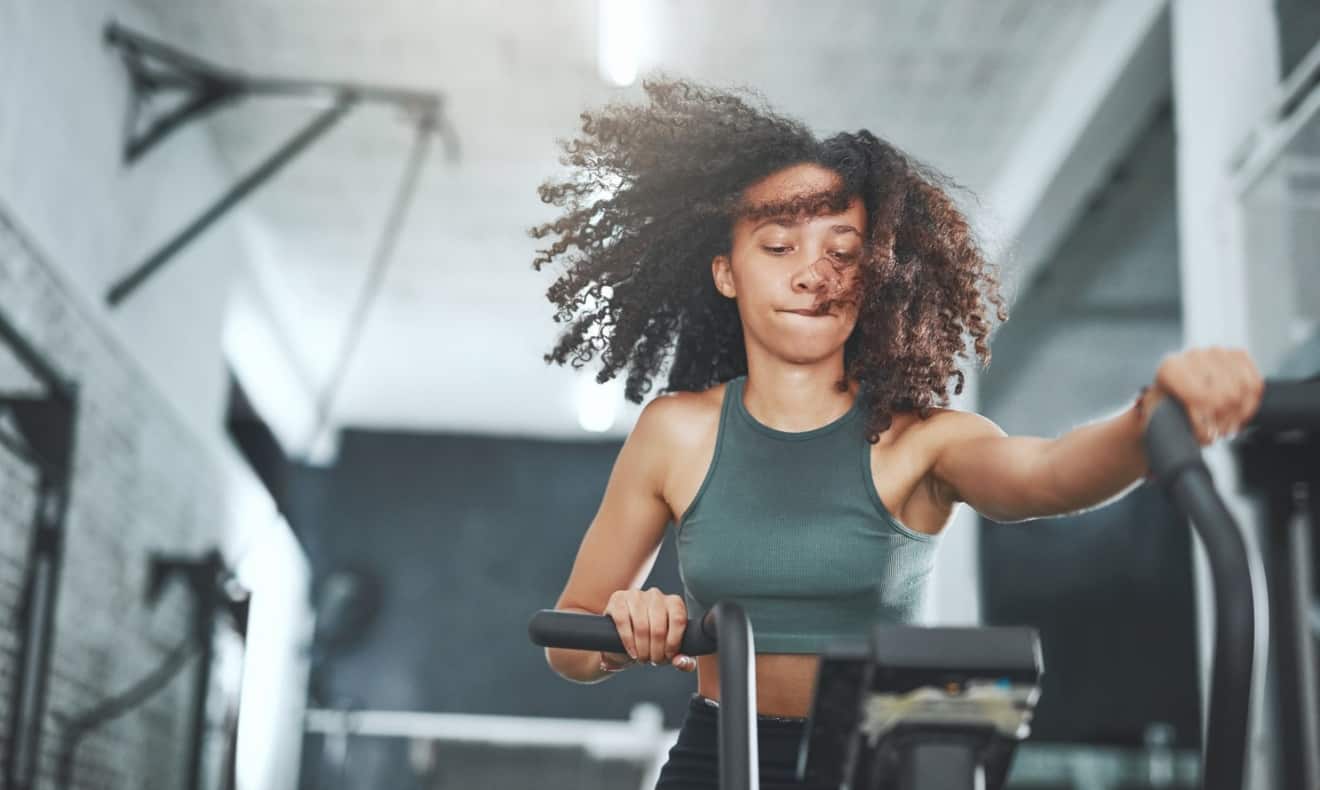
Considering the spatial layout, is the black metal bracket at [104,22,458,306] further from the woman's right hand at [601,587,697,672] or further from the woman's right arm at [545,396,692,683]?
the woman's right hand at [601,587,697,672]

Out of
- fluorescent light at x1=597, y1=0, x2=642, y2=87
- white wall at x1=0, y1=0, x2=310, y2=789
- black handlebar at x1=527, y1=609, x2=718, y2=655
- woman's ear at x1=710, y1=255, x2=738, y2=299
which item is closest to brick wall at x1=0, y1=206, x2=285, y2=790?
white wall at x1=0, y1=0, x2=310, y2=789

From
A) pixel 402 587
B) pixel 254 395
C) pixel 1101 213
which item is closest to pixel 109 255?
pixel 254 395

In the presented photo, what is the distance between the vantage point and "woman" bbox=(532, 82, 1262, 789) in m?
1.44

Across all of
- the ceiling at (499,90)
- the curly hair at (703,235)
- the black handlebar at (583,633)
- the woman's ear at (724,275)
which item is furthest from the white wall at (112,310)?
the black handlebar at (583,633)

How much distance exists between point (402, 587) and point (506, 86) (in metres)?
5.13

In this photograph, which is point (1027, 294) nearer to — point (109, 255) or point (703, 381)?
point (109, 255)

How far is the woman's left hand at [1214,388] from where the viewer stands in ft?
3.11

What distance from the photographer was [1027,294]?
7.63 meters

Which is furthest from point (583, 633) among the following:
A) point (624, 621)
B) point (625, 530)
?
point (625, 530)

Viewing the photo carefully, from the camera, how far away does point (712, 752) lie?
1498 millimetres

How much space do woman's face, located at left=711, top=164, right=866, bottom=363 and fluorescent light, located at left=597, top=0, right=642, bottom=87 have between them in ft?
10.1

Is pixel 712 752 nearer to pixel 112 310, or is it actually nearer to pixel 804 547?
pixel 804 547

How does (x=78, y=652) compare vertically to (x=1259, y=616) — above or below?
above

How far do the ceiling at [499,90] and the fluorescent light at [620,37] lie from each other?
0.36 meters
